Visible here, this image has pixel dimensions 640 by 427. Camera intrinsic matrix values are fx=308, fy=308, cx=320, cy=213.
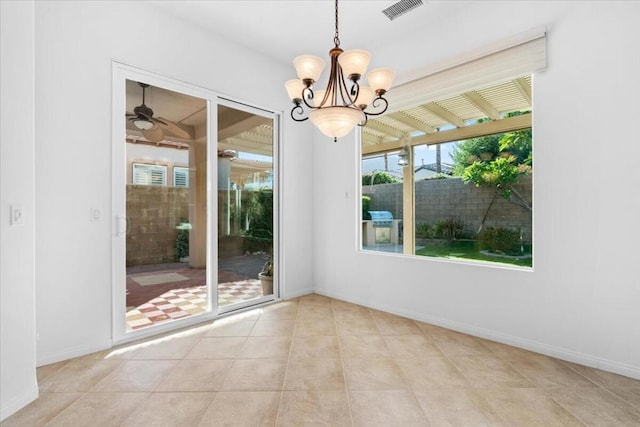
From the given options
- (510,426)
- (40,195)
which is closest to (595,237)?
(510,426)

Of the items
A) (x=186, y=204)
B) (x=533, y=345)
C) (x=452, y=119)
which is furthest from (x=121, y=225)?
(x=533, y=345)

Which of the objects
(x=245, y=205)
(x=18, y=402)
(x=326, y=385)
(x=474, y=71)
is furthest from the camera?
(x=245, y=205)

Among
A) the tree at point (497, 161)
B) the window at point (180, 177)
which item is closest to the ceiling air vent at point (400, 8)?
the tree at point (497, 161)

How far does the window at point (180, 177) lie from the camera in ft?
10.1

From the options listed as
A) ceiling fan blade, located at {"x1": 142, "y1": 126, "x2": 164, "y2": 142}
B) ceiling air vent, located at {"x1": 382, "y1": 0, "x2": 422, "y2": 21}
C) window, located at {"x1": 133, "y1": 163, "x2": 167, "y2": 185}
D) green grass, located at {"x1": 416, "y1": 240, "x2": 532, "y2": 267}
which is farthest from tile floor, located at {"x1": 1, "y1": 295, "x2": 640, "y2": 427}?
ceiling air vent, located at {"x1": 382, "y1": 0, "x2": 422, "y2": 21}

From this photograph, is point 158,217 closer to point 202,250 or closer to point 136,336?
point 202,250

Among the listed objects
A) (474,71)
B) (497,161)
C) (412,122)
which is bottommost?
(497,161)

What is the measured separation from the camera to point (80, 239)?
2439 mm

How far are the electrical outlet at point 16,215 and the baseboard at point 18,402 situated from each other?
990 mm

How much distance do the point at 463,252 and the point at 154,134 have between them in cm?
322

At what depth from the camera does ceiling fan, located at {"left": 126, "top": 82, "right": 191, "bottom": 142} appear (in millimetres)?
2815

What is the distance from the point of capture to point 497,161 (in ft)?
9.43

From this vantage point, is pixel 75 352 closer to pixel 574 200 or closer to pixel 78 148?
pixel 78 148

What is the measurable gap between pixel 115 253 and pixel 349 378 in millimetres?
2164
